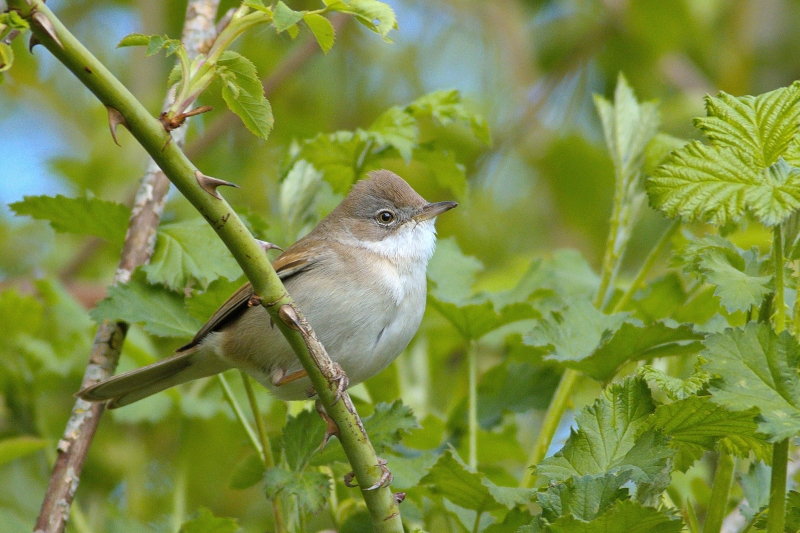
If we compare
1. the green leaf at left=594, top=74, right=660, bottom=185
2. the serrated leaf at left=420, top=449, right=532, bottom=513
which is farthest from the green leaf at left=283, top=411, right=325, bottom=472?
the green leaf at left=594, top=74, right=660, bottom=185

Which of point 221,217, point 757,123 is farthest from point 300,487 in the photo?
point 757,123

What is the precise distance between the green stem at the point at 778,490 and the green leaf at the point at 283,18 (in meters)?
1.18

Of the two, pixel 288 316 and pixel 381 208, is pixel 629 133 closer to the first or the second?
pixel 381 208

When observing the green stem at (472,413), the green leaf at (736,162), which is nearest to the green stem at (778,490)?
the green leaf at (736,162)

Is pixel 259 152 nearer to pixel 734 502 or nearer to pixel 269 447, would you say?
pixel 269 447

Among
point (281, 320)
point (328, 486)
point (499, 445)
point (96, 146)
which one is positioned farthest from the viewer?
point (96, 146)

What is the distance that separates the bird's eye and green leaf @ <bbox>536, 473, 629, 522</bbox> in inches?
79.1

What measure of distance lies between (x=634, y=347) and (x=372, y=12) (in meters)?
1.11

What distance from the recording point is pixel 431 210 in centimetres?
348

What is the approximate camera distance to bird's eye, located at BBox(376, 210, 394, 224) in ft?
11.7

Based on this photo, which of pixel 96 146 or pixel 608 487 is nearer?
pixel 608 487

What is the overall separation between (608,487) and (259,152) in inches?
165

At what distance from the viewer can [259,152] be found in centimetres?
545

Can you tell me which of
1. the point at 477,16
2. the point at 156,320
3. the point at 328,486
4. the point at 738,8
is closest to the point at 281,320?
the point at 328,486
